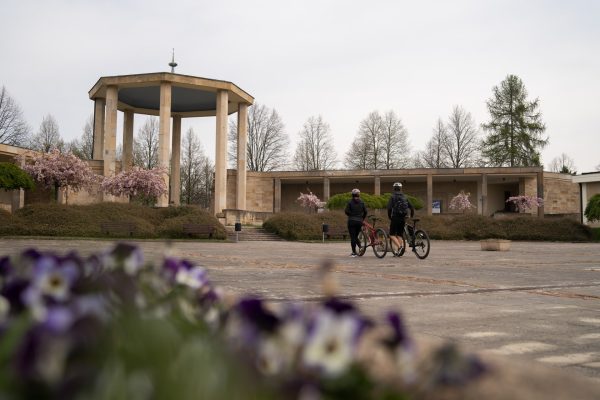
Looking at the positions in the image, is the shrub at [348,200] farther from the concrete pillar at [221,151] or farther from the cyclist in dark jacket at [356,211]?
the cyclist in dark jacket at [356,211]

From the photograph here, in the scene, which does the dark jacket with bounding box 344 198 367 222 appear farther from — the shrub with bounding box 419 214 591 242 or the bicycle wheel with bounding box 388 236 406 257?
the shrub with bounding box 419 214 591 242

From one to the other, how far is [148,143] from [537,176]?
40.9m

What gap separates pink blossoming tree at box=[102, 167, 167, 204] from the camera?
34625 millimetres

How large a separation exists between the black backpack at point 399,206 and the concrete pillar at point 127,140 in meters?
30.2

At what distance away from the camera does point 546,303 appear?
582 centimetres

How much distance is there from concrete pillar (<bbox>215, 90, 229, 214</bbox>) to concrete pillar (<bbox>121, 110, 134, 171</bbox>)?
6.62 meters

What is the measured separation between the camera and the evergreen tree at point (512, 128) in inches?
2394

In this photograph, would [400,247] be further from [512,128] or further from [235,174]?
[512,128]

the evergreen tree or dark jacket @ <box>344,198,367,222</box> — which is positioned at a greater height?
the evergreen tree

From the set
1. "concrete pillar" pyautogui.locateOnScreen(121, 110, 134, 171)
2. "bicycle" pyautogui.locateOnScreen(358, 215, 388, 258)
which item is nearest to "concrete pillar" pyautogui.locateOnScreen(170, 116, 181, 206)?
"concrete pillar" pyautogui.locateOnScreen(121, 110, 134, 171)

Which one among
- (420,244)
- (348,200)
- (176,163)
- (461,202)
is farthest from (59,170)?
(461,202)

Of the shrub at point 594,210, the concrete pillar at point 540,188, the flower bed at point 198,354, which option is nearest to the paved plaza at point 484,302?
the flower bed at point 198,354

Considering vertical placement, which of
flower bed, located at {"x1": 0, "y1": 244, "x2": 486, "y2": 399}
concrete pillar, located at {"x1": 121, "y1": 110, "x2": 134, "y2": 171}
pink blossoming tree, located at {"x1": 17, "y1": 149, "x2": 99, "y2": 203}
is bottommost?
flower bed, located at {"x1": 0, "y1": 244, "x2": 486, "y2": 399}

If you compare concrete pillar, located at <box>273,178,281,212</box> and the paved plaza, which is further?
concrete pillar, located at <box>273,178,281,212</box>
